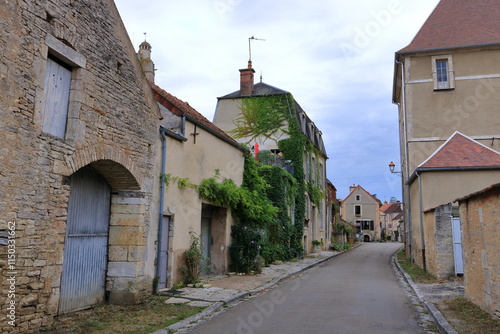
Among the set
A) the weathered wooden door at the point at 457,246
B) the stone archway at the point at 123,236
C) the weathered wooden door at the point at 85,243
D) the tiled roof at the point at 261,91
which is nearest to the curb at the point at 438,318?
the weathered wooden door at the point at 457,246

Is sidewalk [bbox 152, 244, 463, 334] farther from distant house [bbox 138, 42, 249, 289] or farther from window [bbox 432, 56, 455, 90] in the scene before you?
window [bbox 432, 56, 455, 90]

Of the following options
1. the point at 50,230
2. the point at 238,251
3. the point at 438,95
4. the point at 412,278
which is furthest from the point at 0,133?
the point at 438,95

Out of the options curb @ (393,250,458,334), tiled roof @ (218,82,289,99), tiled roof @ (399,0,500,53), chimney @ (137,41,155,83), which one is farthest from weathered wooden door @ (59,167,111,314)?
tiled roof @ (399,0,500,53)

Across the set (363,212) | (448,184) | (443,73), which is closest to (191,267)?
(448,184)

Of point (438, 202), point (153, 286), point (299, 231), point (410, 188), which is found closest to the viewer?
point (153, 286)

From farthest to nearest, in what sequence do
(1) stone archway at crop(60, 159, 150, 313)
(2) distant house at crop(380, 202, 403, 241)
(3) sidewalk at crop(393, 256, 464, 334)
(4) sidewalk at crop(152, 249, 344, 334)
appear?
(2) distant house at crop(380, 202, 403, 241) → (1) stone archway at crop(60, 159, 150, 313) → (4) sidewalk at crop(152, 249, 344, 334) → (3) sidewalk at crop(393, 256, 464, 334)

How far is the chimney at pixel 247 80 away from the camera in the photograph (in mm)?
22562

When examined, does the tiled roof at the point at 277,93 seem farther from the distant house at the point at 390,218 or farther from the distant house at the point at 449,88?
the distant house at the point at 390,218

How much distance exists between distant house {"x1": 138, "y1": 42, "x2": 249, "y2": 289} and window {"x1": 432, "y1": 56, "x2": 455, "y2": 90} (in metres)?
12.3

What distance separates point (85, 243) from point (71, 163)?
1.98m

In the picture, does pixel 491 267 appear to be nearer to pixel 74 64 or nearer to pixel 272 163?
pixel 74 64

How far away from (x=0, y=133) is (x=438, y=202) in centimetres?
1430

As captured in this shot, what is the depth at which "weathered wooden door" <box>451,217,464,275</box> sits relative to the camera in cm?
1162

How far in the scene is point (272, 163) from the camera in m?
20.5
